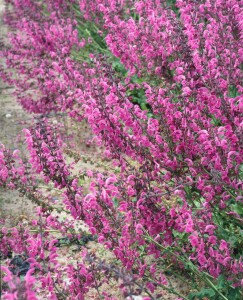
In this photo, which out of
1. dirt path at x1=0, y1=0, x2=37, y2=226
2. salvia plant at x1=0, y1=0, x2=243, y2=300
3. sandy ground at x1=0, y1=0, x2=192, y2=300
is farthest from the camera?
dirt path at x1=0, y1=0, x2=37, y2=226

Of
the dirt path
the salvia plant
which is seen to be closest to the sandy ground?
the dirt path

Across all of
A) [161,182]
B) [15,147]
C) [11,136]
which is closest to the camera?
[161,182]

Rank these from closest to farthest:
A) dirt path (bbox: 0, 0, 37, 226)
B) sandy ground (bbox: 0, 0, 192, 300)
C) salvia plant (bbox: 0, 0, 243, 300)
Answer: salvia plant (bbox: 0, 0, 243, 300), sandy ground (bbox: 0, 0, 192, 300), dirt path (bbox: 0, 0, 37, 226)

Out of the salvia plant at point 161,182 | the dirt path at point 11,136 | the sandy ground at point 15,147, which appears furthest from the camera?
the dirt path at point 11,136

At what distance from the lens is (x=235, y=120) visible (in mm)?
3555

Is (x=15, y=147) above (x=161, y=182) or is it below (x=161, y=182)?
below

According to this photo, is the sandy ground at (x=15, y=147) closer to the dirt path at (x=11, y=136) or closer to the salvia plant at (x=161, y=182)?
the dirt path at (x=11, y=136)

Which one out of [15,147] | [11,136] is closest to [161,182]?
[15,147]

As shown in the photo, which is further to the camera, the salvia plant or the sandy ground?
the sandy ground

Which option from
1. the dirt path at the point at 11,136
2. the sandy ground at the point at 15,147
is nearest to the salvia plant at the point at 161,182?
the sandy ground at the point at 15,147

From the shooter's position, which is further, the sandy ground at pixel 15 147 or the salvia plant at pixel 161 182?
the sandy ground at pixel 15 147

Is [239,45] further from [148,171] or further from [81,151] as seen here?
[81,151]

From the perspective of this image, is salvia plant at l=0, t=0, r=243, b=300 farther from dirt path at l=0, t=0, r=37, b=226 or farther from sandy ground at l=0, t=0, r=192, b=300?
dirt path at l=0, t=0, r=37, b=226

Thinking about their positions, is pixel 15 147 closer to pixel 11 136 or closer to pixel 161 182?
pixel 11 136
